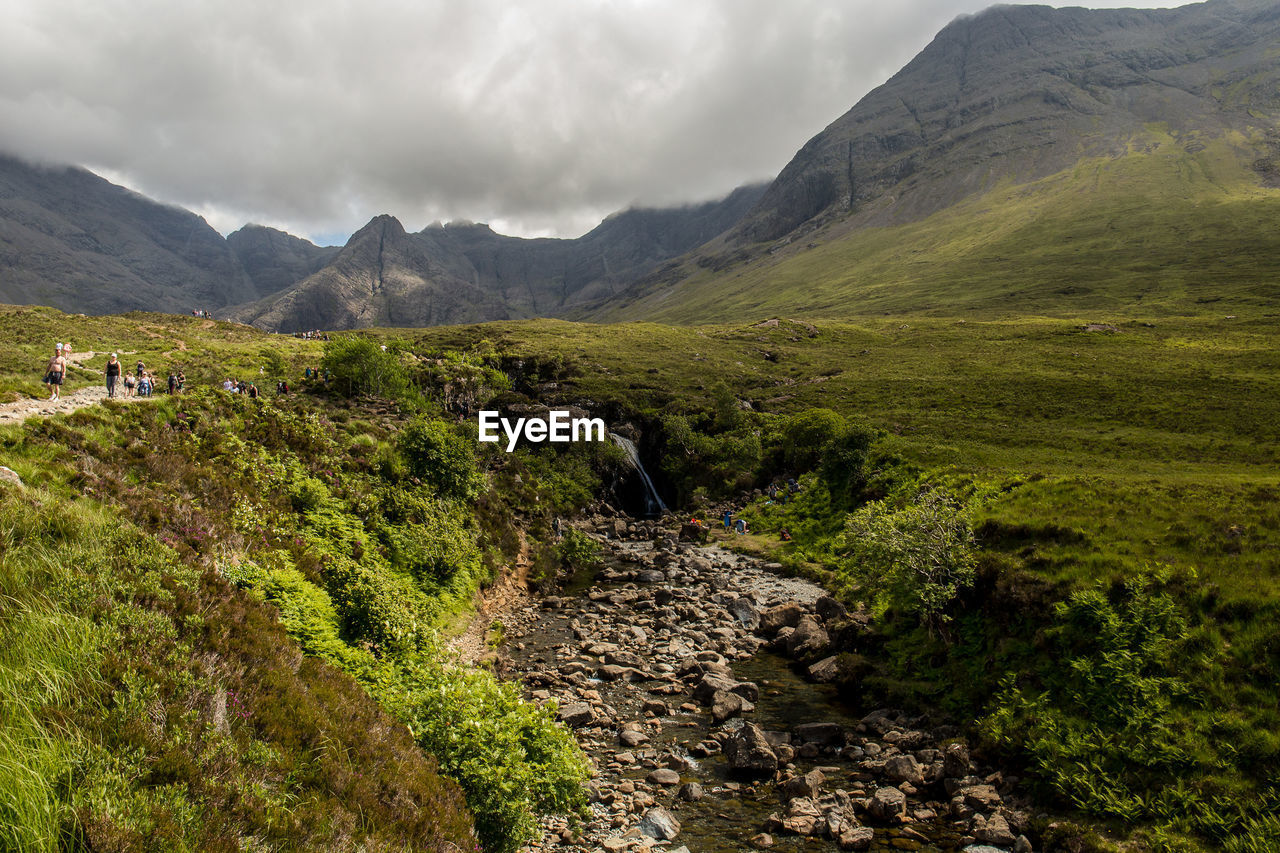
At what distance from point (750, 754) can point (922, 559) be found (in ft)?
42.3

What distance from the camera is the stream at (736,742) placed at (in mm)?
16531

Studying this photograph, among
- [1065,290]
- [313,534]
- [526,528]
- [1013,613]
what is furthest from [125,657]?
[1065,290]

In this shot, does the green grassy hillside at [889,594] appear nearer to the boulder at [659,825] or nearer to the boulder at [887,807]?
the boulder at [659,825]

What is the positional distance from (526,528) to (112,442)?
29790 mm

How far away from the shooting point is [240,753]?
345 inches

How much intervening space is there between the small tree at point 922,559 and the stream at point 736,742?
4.73 m

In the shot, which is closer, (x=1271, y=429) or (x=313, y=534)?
(x=313, y=534)

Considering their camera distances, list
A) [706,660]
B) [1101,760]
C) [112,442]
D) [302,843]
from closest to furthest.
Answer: [302,843]
[1101,760]
[112,442]
[706,660]

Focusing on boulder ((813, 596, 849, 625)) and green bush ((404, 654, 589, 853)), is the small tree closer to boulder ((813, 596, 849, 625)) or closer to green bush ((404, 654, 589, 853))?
boulder ((813, 596, 849, 625))

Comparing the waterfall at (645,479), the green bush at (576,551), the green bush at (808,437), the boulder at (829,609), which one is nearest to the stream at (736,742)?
the boulder at (829,609)

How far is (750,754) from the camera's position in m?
19.6

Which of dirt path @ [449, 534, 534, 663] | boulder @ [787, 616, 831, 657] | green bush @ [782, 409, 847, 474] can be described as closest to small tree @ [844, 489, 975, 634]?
boulder @ [787, 616, 831, 657]

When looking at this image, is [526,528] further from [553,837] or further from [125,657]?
[125,657]

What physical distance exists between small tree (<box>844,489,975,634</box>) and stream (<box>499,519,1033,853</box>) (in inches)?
186
